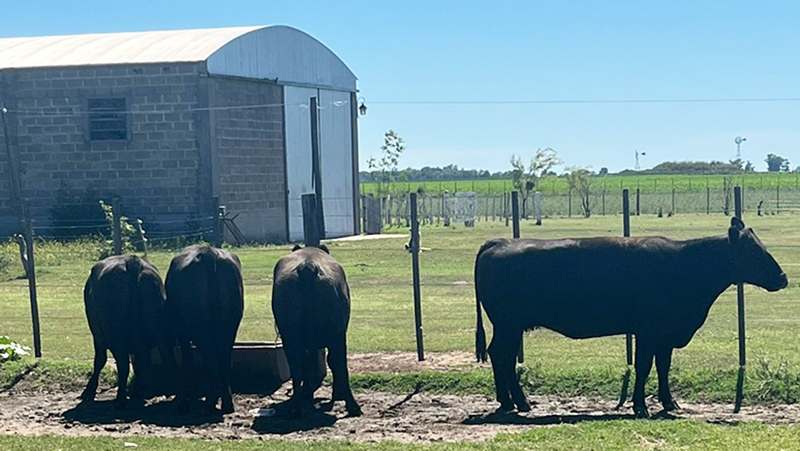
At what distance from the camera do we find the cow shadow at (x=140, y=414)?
1157cm

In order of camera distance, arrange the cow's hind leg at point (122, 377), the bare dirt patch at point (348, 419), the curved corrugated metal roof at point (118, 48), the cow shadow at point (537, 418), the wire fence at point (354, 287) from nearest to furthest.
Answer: the bare dirt patch at point (348, 419) → the cow shadow at point (537, 418) → the cow's hind leg at point (122, 377) → the wire fence at point (354, 287) → the curved corrugated metal roof at point (118, 48)

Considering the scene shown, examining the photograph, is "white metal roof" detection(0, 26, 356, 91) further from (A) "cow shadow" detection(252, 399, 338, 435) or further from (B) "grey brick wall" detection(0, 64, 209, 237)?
(A) "cow shadow" detection(252, 399, 338, 435)

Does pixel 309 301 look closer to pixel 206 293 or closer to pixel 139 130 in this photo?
pixel 206 293

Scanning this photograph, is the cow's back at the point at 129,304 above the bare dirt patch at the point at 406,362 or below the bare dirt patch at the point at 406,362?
above

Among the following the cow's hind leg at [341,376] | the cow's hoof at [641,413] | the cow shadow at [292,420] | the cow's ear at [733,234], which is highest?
the cow's ear at [733,234]

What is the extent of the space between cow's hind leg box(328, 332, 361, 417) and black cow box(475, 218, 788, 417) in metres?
1.53

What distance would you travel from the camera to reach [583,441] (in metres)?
9.52

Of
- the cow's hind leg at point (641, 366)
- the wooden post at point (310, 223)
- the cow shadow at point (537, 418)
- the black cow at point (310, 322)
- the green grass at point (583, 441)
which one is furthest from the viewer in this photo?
the wooden post at point (310, 223)

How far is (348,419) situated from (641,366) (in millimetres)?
3084

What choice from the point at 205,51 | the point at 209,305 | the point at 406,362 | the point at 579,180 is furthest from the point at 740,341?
the point at 579,180

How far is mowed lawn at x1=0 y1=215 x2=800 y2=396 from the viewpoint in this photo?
47.2 feet

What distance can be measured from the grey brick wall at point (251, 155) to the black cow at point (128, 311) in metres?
26.3

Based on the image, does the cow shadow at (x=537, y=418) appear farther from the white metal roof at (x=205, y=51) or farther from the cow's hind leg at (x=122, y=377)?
the white metal roof at (x=205, y=51)

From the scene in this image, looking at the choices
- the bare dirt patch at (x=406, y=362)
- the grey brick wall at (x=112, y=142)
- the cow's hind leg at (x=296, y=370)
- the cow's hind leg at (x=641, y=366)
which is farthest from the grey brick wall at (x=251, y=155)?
the cow's hind leg at (x=641, y=366)
